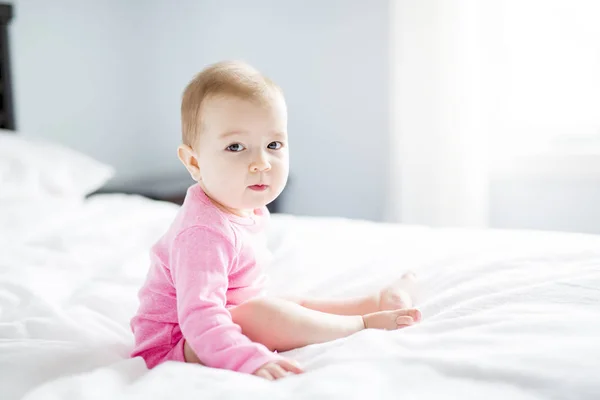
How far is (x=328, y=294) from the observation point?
1220mm

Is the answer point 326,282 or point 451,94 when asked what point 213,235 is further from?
point 451,94

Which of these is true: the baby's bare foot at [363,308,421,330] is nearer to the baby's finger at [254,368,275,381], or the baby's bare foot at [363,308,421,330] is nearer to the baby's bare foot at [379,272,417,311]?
the baby's bare foot at [379,272,417,311]

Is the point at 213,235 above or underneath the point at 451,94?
underneath

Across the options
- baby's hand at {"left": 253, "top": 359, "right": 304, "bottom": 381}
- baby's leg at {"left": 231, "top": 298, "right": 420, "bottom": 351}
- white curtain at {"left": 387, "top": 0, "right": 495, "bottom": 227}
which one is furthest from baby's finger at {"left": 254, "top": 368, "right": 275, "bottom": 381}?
white curtain at {"left": 387, "top": 0, "right": 495, "bottom": 227}

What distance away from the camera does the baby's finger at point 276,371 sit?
811 millimetres

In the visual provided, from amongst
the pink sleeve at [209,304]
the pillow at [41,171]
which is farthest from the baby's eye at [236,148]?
the pillow at [41,171]

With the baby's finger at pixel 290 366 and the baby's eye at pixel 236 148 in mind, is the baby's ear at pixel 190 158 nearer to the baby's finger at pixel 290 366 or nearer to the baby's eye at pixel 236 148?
the baby's eye at pixel 236 148

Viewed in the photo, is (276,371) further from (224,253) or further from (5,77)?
(5,77)

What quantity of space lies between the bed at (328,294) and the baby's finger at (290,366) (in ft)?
0.08

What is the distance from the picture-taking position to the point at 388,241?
152 cm

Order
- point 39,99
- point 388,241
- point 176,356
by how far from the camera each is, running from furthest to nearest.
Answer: point 39,99 < point 388,241 < point 176,356

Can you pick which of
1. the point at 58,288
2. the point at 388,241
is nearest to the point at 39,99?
the point at 58,288

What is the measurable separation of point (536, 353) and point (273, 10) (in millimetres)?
2279

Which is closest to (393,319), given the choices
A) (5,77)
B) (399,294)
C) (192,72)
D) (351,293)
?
(399,294)
